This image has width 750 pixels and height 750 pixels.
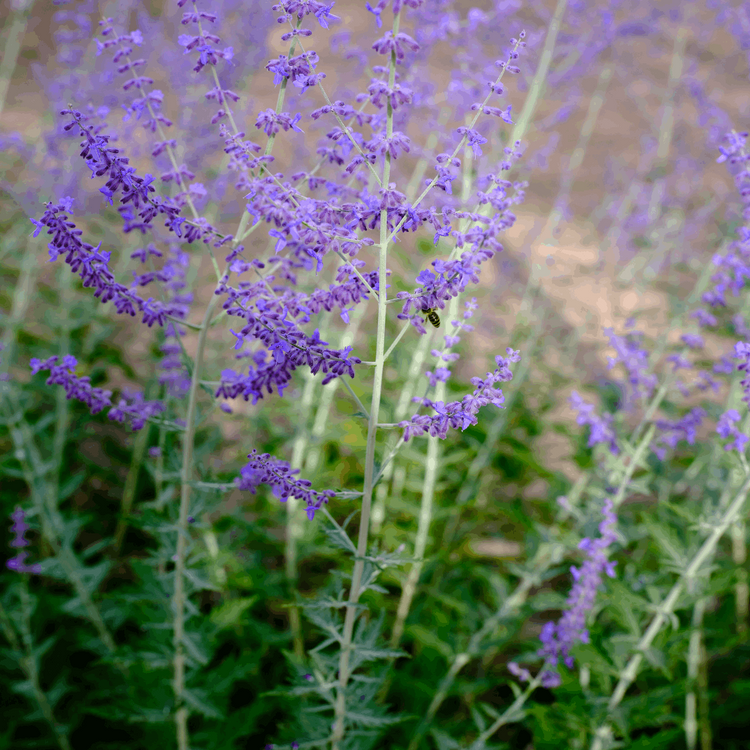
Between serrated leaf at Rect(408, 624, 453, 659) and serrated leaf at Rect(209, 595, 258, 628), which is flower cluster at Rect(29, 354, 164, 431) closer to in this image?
serrated leaf at Rect(209, 595, 258, 628)

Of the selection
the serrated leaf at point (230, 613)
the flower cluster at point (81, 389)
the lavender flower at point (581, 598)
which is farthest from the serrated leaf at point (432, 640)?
the flower cluster at point (81, 389)

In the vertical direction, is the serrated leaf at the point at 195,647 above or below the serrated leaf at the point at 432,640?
above

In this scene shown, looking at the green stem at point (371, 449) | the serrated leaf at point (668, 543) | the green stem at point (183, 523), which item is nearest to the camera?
the green stem at point (371, 449)

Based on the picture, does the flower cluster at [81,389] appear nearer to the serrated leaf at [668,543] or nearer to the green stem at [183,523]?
the green stem at [183,523]

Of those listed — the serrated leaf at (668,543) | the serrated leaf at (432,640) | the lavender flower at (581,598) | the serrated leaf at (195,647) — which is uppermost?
the serrated leaf at (668,543)

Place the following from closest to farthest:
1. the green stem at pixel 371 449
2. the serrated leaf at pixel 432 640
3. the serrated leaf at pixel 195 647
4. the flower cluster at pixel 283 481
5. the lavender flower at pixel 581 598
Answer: the green stem at pixel 371 449
the flower cluster at pixel 283 481
the serrated leaf at pixel 195 647
the lavender flower at pixel 581 598
the serrated leaf at pixel 432 640

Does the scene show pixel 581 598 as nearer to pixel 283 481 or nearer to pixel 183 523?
pixel 283 481

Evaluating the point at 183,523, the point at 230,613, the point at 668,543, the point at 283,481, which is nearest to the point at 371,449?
the point at 283,481

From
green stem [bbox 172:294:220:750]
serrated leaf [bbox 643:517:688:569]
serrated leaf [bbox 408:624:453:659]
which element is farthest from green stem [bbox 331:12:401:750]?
serrated leaf [bbox 643:517:688:569]

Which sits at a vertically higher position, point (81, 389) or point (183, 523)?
point (81, 389)

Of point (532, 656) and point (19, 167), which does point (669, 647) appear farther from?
point (19, 167)

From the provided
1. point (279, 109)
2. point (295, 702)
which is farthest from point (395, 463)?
point (279, 109)
